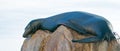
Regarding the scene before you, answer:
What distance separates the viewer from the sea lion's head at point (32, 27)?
554 inches

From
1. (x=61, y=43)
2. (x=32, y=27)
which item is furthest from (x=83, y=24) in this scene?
(x=32, y=27)

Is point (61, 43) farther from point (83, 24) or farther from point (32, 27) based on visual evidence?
point (32, 27)

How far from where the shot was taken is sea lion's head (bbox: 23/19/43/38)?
46.2 feet

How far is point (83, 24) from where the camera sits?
526 inches

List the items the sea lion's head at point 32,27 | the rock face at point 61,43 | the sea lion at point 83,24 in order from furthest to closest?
the sea lion's head at point 32,27 → the sea lion at point 83,24 → the rock face at point 61,43

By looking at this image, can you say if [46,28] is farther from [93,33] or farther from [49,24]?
[93,33]

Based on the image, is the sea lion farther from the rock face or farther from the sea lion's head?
the rock face

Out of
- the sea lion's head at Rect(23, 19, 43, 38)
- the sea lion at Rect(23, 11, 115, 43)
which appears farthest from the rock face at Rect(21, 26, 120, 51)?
the sea lion's head at Rect(23, 19, 43, 38)

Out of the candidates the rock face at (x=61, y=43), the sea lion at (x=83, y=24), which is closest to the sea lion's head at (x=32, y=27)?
the sea lion at (x=83, y=24)

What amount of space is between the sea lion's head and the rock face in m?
0.38

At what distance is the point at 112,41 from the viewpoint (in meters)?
13.3

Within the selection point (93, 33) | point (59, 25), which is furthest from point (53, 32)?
point (93, 33)

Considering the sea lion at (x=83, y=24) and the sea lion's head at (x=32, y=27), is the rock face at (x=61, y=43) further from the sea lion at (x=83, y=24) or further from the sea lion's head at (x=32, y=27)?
the sea lion's head at (x=32, y=27)

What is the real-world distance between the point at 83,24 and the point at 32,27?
157cm
